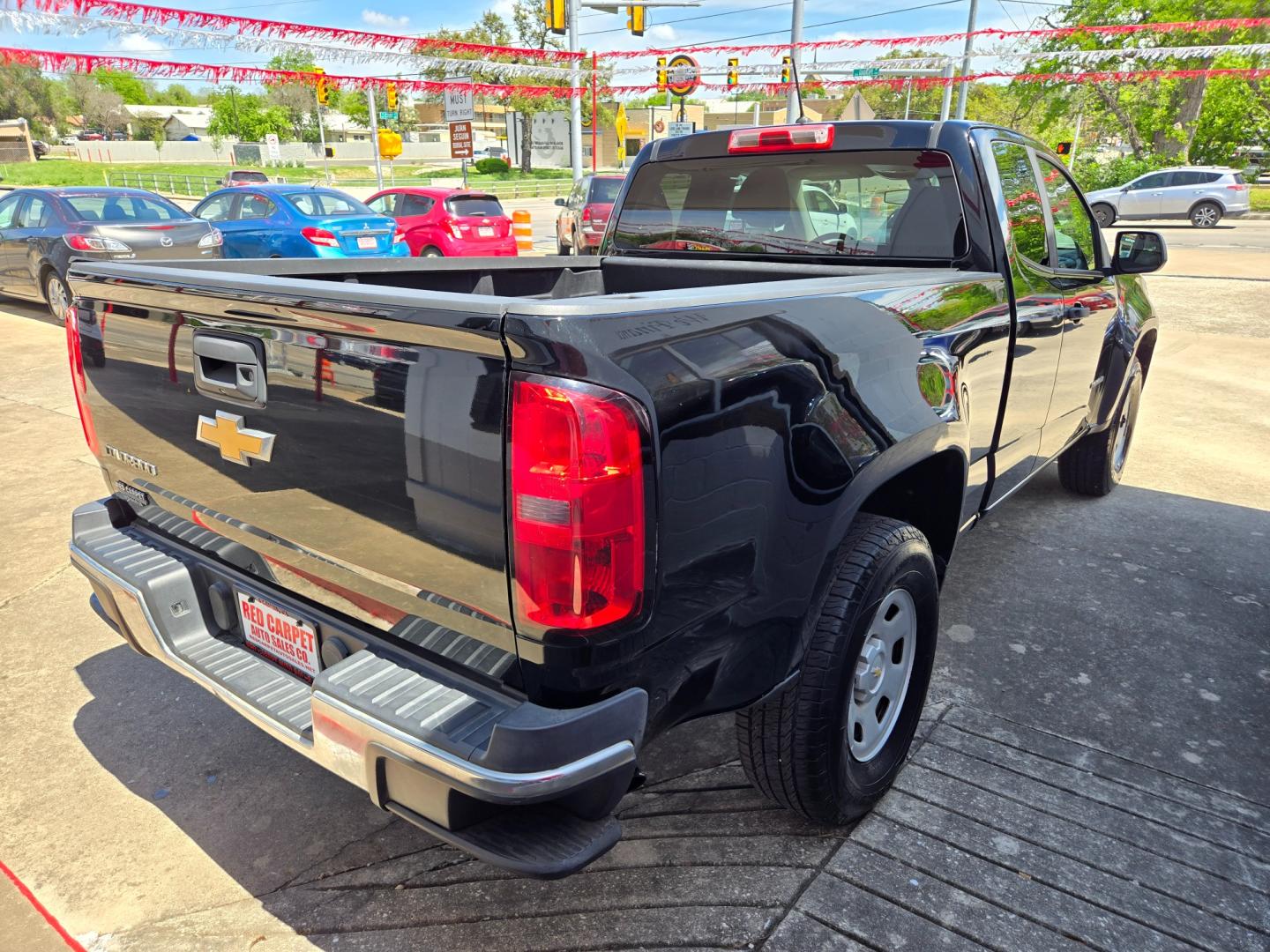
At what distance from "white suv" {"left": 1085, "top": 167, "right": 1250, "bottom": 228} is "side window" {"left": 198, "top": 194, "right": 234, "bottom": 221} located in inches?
939

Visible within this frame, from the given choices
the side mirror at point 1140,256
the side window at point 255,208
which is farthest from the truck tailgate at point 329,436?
the side window at point 255,208

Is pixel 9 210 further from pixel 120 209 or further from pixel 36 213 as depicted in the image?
pixel 120 209

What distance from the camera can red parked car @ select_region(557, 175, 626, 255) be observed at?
15.4m

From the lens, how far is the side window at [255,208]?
13.3 metres

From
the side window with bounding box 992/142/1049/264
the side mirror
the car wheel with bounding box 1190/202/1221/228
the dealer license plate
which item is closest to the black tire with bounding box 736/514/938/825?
the dealer license plate

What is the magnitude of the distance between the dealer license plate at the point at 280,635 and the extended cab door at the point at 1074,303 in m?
3.12

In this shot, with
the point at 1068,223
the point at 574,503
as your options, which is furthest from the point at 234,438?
the point at 1068,223

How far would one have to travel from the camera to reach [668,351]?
171 cm

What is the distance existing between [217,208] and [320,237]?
8.19ft

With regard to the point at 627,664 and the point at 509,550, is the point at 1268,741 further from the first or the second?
the point at 509,550

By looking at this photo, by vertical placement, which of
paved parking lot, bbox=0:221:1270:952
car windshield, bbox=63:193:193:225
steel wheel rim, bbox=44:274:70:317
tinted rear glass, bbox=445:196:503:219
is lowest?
paved parking lot, bbox=0:221:1270:952

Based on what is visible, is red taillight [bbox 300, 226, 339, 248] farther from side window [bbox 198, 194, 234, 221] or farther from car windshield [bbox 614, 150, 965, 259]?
car windshield [bbox 614, 150, 965, 259]

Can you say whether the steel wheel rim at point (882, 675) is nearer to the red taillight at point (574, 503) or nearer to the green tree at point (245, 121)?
the red taillight at point (574, 503)

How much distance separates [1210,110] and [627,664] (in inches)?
2018
